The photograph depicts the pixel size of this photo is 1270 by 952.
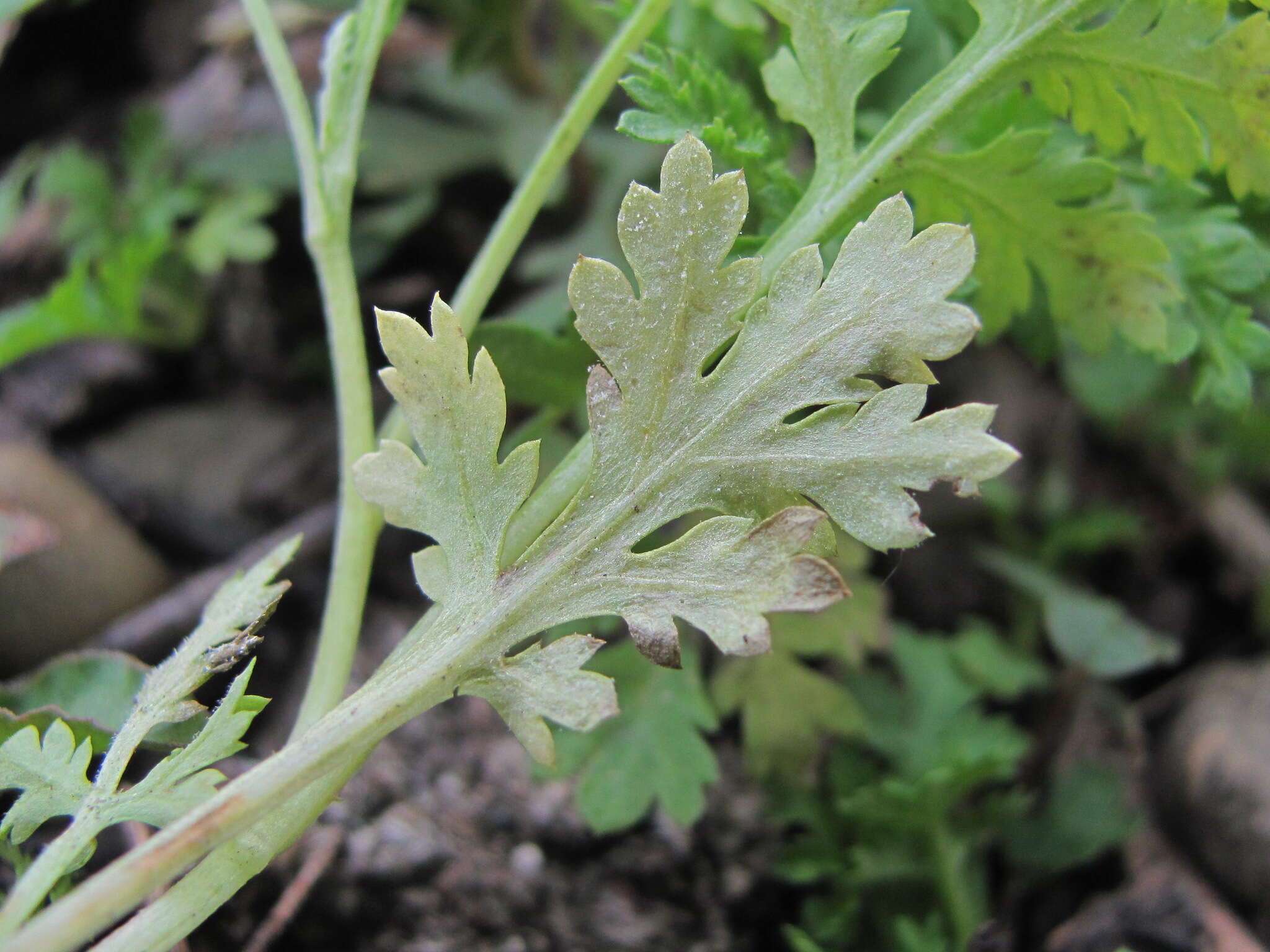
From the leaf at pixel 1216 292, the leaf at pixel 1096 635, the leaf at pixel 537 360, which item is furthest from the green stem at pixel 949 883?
the leaf at pixel 537 360

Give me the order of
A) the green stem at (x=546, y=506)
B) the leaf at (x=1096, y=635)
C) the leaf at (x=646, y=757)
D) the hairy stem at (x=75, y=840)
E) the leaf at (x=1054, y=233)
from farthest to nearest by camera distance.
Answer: the leaf at (x=1096, y=635) < the leaf at (x=646, y=757) < the leaf at (x=1054, y=233) < the green stem at (x=546, y=506) < the hairy stem at (x=75, y=840)

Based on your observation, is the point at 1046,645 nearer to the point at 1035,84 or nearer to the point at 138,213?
the point at 1035,84

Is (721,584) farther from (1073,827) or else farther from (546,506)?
(1073,827)

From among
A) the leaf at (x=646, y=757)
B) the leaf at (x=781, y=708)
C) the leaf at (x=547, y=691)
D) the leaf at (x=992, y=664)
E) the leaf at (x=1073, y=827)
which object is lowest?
the leaf at (x=1073, y=827)

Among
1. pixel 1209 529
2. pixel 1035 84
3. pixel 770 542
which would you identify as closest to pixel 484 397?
pixel 770 542

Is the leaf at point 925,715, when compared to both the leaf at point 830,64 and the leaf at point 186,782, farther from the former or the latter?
the leaf at point 186,782
